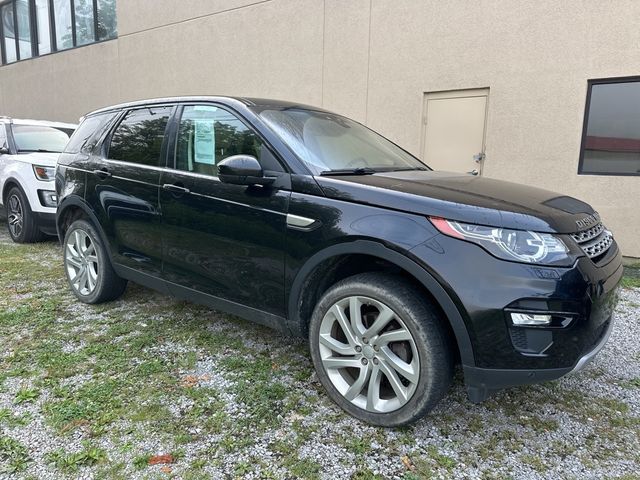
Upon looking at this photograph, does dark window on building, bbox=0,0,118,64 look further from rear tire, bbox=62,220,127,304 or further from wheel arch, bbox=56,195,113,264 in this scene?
rear tire, bbox=62,220,127,304

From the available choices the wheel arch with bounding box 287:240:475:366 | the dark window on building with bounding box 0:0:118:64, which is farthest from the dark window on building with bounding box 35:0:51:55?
the wheel arch with bounding box 287:240:475:366

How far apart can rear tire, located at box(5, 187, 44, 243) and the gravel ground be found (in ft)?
10.3

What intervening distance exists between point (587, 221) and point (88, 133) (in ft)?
13.0

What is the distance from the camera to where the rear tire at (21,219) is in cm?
603

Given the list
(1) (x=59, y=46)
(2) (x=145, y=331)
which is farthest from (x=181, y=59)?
(2) (x=145, y=331)

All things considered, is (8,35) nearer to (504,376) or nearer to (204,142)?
(204,142)

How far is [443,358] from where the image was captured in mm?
2107

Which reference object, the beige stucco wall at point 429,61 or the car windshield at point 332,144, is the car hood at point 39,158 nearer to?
the beige stucco wall at point 429,61

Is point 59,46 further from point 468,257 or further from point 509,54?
point 468,257

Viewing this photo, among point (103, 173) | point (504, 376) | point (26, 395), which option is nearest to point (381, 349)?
point (504, 376)

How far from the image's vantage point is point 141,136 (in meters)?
3.52

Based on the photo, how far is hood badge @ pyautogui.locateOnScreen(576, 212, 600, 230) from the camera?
2223mm

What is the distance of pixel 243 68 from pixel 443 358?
324 inches

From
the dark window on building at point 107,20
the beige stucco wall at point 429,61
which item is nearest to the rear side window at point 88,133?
the beige stucco wall at point 429,61
